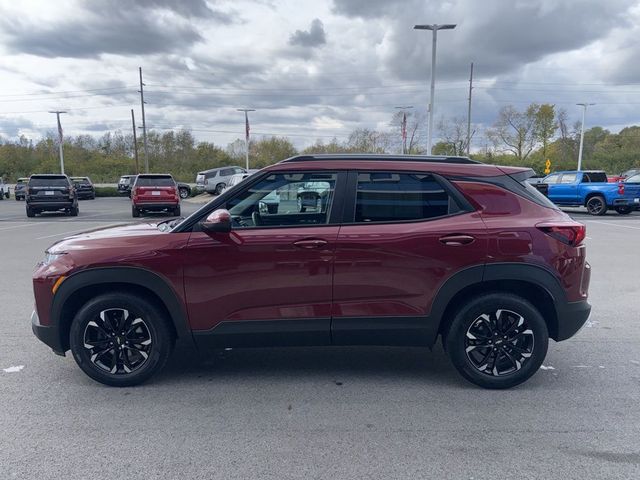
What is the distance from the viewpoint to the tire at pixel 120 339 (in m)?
3.74

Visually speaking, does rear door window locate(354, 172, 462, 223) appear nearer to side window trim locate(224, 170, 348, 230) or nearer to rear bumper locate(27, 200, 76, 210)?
side window trim locate(224, 170, 348, 230)

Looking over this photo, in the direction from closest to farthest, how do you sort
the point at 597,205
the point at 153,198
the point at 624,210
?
1. the point at 153,198
2. the point at 597,205
3. the point at 624,210

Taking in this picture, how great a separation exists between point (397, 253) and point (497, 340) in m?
1.08

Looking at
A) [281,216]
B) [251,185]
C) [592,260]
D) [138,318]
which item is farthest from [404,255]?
[592,260]

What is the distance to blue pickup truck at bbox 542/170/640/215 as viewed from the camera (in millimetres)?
19328

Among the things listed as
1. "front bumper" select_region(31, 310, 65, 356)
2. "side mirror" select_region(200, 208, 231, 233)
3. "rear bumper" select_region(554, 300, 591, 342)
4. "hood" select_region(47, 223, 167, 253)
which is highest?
"side mirror" select_region(200, 208, 231, 233)

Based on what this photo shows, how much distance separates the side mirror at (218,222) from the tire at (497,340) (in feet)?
6.24

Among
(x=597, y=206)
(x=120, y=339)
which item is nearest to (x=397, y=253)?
(x=120, y=339)

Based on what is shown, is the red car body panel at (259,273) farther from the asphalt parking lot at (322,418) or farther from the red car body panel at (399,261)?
the asphalt parking lot at (322,418)

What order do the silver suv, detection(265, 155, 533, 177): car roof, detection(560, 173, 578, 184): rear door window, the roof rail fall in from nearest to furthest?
detection(265, 155, 533, 177): car roof → the roof rail → detection(560, 173, 578, 184): rear door window → the silver suv

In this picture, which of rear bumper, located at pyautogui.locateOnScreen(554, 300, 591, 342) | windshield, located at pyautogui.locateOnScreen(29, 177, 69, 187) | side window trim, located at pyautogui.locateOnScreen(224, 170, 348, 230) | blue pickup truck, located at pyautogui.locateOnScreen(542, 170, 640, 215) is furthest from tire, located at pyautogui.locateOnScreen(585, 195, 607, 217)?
windshield, located at pyautogui.locateOnScreen(29, 177, 69, 187)

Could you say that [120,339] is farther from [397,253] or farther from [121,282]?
[397,253]

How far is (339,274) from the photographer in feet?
12.1

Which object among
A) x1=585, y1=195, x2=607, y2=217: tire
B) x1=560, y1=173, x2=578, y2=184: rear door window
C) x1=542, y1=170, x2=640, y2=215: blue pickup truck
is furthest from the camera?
x1=560, y1=173, x2=578, y2=184: rear door window
